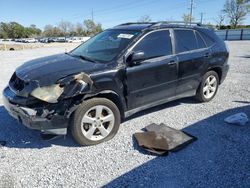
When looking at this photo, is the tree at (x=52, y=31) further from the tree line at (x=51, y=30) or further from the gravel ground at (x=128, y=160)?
the gravel ground at (x=128, y=160)

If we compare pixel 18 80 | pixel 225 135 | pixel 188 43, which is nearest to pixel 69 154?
pixel 18 80

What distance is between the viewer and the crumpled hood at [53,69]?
3.63 metres

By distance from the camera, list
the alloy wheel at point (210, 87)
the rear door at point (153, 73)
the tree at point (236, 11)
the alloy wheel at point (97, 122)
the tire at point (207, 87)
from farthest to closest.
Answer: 1. the tree at point (236, 11)
2. the alloy wheel at point (210, 87)
3. the tire at point (207, 87)
4. the rear door at point (153, 73)
5. the alloy wheel at point (97, 122)

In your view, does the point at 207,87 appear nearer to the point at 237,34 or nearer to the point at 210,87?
the point at 210,87

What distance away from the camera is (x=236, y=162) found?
3.38 m

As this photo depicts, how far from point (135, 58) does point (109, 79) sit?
578 millimetres

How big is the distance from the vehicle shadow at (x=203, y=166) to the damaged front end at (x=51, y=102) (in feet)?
3.83

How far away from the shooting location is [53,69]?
386cm

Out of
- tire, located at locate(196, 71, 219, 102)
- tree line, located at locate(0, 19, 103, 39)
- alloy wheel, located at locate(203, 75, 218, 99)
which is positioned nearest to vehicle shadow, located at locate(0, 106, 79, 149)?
tire, located at locate(196, 71, 219, 102)

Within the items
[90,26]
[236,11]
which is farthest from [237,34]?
[90,26]

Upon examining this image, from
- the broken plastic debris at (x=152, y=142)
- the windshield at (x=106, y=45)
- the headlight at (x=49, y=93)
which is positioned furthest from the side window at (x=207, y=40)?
the headlight at (x=49, y=93)

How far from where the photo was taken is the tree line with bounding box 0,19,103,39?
9369 cm

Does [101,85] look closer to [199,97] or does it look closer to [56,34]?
[199,97]

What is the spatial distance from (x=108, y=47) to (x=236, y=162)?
111 inches
